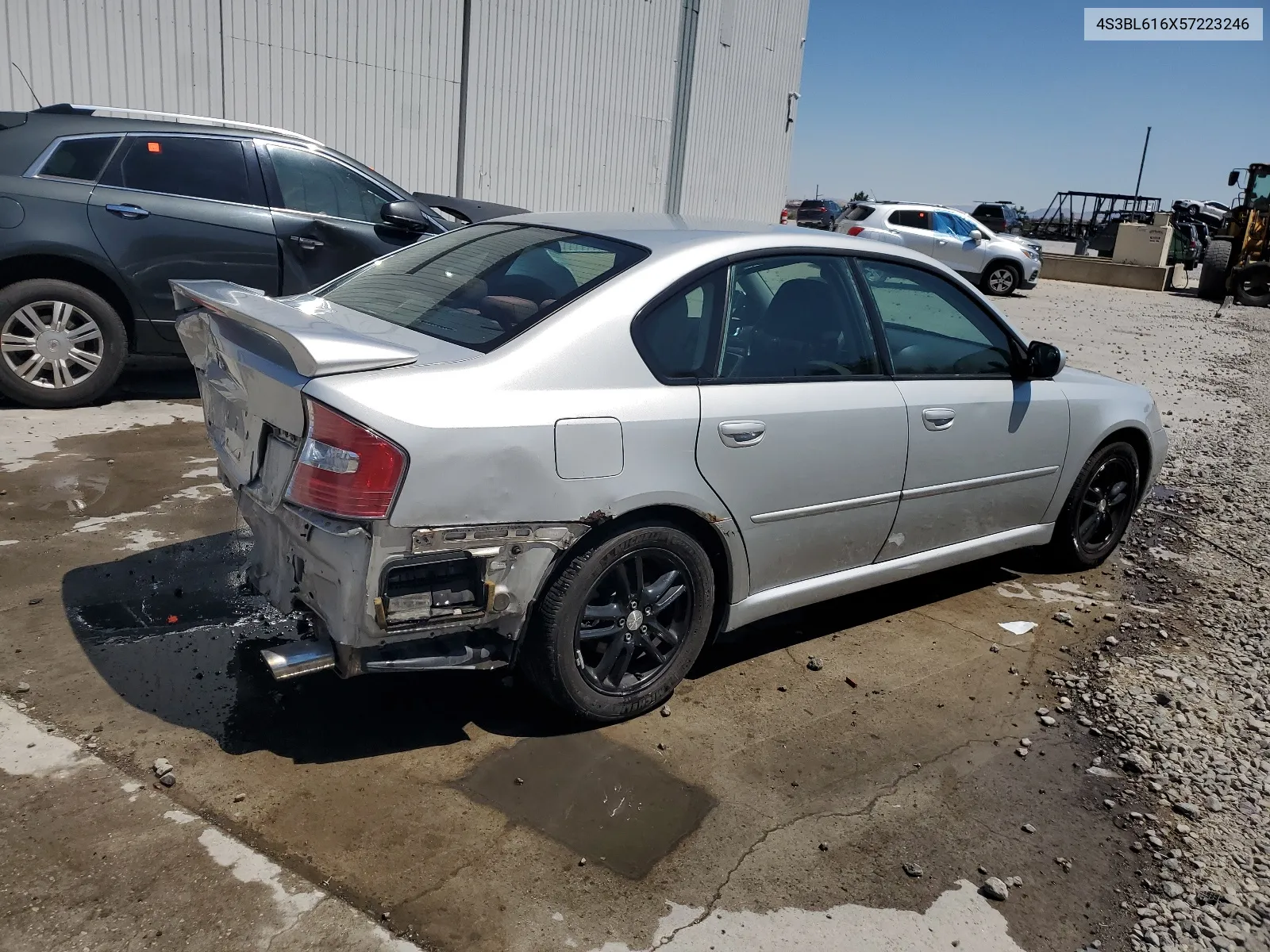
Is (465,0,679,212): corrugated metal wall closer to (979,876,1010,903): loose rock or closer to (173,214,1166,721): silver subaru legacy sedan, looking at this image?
(173,214,1166,721): silver subaru legacy sedan

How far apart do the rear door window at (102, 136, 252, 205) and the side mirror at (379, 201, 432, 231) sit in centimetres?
94

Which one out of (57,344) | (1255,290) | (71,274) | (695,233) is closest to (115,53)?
(71,274)

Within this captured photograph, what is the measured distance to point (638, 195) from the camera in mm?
16953

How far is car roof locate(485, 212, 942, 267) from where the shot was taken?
12.2ft

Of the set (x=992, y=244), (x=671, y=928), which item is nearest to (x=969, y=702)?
(x=671, y=928)

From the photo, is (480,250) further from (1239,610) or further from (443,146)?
(443,146)

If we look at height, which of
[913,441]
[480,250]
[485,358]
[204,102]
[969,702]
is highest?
[204,102]

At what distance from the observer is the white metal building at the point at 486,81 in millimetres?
10211

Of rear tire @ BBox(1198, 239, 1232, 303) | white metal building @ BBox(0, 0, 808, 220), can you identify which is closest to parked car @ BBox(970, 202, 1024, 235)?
rear tire @ BBox(1198, 239, 1232, 303)

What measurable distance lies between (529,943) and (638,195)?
15511mm

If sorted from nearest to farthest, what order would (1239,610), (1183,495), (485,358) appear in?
(485,358), (1239,610), (1183,495)

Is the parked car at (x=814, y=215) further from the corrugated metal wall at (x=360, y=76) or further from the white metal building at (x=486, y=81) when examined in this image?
the corrugated metal wall at (x=360, y=76)

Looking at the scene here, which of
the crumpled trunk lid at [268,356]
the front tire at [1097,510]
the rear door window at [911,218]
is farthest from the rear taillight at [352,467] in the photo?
the rear door window at [911,218]

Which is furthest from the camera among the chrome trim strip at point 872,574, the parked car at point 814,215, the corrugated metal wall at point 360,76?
the parked car at point 814,215
